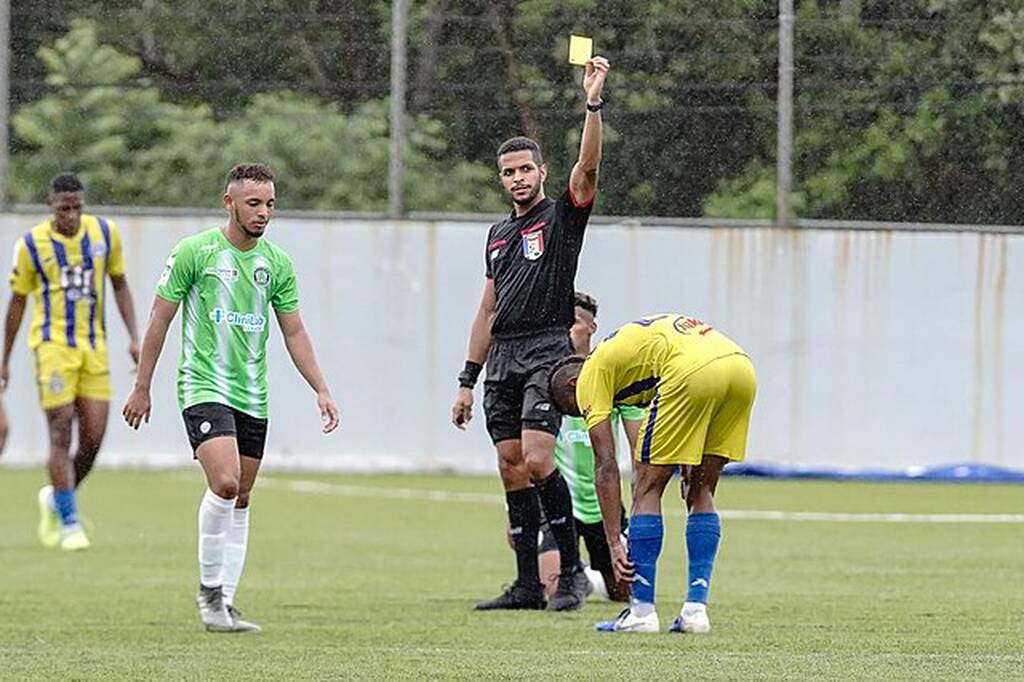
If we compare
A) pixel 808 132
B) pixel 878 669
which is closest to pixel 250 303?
pixel 878 669

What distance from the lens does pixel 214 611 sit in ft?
31.9

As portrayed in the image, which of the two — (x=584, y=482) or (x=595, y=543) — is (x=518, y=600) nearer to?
(x=595, y=543)

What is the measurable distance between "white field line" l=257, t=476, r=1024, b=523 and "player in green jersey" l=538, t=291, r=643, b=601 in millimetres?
5221

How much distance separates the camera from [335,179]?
69.3 ft

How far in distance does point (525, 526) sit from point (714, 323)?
393 inches

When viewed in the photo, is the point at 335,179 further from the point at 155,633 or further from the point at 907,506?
the point at 155,633

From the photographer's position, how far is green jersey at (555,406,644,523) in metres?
11.3

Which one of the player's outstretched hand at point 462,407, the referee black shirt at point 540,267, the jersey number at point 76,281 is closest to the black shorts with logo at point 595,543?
the player's outstretched hand at point 462,407

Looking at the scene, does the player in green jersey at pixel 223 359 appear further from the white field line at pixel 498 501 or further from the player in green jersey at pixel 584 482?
the white field line at pixel 498 501

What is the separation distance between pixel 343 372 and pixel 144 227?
2288mm

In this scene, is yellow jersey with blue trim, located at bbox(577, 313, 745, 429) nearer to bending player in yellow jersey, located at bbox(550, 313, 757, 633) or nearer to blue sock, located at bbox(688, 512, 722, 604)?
bending player in yellow jersey, located at bbox(550, 313, 757, 633)

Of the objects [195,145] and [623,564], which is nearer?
[623,564]

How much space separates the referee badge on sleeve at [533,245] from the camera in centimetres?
1052

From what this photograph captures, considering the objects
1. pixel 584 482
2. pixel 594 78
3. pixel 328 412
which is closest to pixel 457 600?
pixel 584 482
